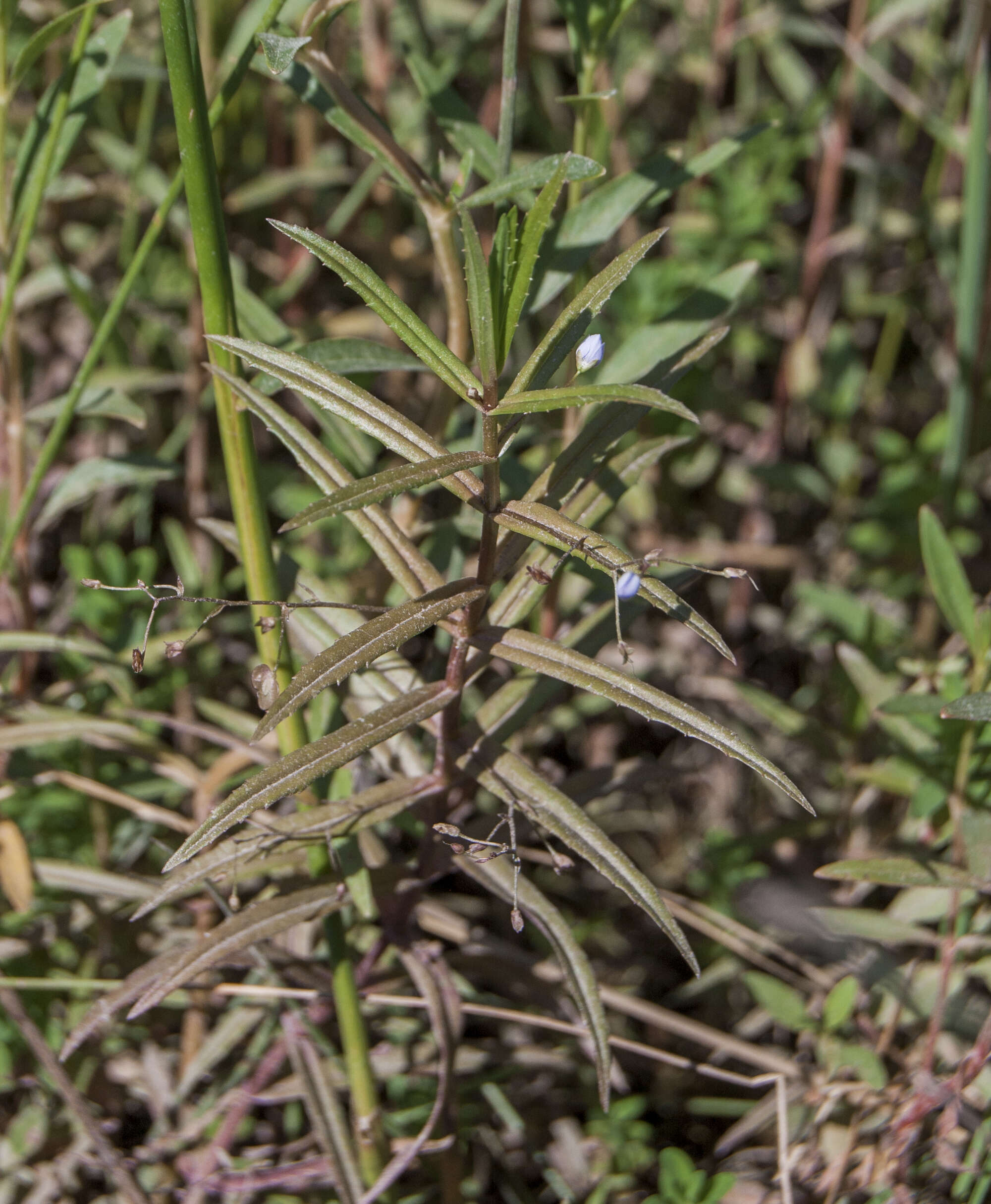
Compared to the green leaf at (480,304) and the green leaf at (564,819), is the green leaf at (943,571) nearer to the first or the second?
the green leaf at (564,819)

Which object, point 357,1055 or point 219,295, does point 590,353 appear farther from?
point 357,1055

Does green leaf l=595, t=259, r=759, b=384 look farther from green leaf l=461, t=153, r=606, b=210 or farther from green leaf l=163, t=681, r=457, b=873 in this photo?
green leaf l=163, t=681, r=457, b=873

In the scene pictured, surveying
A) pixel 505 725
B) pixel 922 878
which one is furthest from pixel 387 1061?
pixel 922 878

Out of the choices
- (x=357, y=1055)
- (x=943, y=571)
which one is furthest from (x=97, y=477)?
(x=943, y=571)

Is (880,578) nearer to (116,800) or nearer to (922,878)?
(922,878)

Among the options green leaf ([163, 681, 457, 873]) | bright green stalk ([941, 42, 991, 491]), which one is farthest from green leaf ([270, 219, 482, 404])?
bright green stalk ([941, 42, 991, 491])
